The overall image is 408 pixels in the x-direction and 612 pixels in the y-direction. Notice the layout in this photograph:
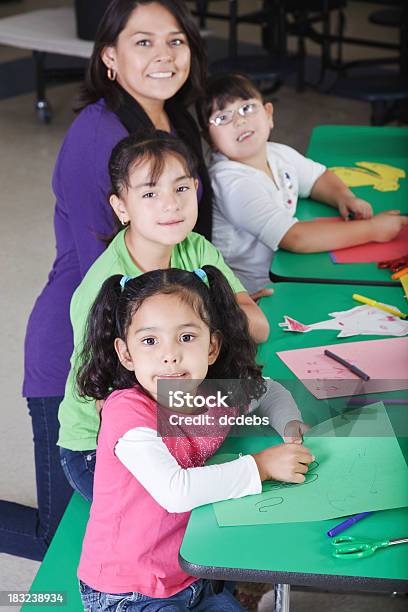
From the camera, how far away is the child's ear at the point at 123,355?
5.53 ft

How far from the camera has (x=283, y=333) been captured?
207 cm

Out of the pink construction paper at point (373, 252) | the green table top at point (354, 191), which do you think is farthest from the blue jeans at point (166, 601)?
the pink construction paper at point (373, 252)

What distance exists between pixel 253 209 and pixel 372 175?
1.80ft

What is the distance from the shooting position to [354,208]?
2654 millimetres

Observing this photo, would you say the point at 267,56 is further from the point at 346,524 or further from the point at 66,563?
the point at 346,524

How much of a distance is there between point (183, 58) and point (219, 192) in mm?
359

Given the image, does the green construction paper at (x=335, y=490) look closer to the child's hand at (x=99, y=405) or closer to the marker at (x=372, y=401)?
the marker at (x=372, y=401)

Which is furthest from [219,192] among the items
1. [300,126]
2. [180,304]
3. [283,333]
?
[300,126]

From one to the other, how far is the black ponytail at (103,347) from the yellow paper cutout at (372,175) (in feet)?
4.21

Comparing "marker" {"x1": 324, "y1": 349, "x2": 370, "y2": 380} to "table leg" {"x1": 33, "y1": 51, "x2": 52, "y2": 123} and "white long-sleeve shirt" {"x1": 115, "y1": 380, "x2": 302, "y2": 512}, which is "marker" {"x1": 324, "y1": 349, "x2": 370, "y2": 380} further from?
"table leg" {"x1": 33, "y1": 51, "x2": 52, "y2": 123}

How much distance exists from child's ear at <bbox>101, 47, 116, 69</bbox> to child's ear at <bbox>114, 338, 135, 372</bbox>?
3.06 feet

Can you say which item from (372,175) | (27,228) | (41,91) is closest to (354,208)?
(372,175)

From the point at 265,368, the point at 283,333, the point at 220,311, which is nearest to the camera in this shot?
the point at 220,311

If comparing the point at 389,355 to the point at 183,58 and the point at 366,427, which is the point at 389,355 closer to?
the point at 366,427
